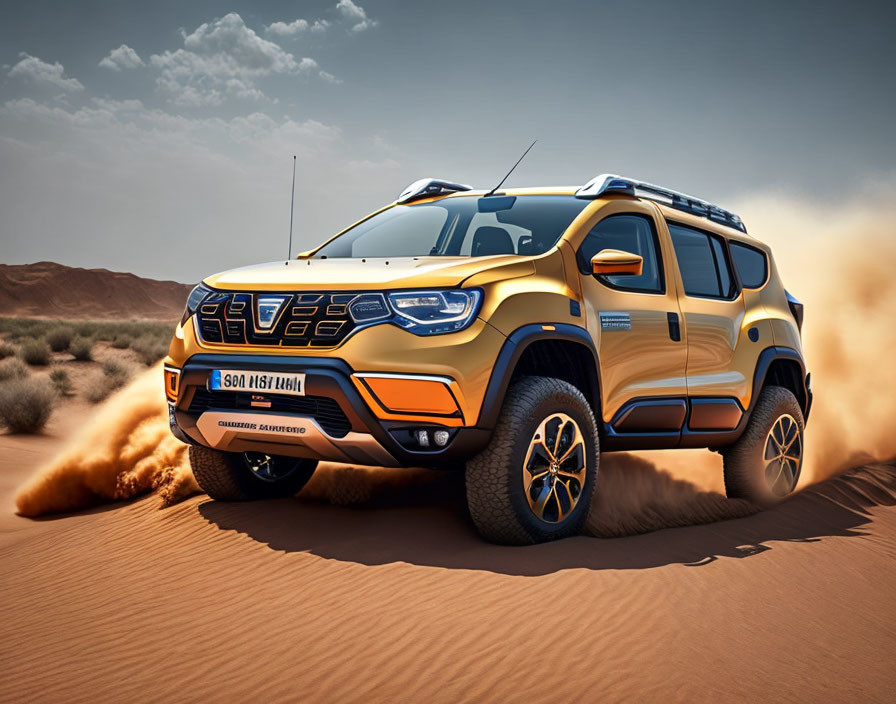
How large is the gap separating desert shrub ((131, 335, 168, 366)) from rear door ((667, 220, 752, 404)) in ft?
71.3

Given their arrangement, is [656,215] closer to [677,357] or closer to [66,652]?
[677,357]

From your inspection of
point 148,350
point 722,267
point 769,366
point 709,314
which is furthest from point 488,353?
point 148,350

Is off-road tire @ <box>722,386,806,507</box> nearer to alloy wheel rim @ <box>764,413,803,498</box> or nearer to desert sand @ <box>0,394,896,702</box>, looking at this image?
alloy wheel rim @ <box>764,413,803,498</box>

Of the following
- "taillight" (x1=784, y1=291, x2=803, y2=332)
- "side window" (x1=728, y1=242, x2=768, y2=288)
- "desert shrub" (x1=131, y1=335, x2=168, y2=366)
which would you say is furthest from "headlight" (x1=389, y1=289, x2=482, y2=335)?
"desert shrub" (x1=131, y1=335, x2=168, y2=366)

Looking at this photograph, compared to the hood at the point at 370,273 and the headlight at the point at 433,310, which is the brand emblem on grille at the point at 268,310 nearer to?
the hood at the point at 370,273

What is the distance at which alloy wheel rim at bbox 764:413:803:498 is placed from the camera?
7379mm

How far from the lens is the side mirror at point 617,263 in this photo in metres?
5.33

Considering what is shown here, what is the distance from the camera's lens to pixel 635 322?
5.92 metres

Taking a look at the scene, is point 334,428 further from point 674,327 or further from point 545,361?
point 674,327

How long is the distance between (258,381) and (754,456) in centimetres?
418

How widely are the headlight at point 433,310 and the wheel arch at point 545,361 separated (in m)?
0.30

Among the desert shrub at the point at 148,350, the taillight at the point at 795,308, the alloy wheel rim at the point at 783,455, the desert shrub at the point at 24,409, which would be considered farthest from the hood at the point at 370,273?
the desert shrub at the point at 148,350

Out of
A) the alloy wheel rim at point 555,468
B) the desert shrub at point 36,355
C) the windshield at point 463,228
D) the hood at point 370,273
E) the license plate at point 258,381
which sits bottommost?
the desert shrub at point 36,355

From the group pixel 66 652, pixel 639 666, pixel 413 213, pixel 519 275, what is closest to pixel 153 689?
pixel 66 652
